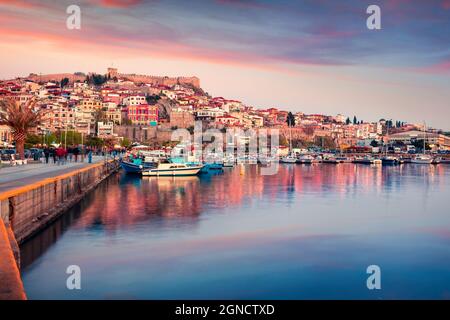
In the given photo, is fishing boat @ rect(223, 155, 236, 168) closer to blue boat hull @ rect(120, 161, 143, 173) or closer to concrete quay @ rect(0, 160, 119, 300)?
blue boat hull @ rect(120, 161, 143, 173)

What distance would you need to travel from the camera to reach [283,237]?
1434 cm

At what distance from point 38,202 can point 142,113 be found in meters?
87.6

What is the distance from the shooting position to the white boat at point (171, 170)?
3478 centimetres

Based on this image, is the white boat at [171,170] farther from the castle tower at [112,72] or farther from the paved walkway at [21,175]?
the castle tower at [112,72]

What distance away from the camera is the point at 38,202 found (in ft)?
42.0

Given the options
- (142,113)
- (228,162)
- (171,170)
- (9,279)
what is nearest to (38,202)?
(9,279)

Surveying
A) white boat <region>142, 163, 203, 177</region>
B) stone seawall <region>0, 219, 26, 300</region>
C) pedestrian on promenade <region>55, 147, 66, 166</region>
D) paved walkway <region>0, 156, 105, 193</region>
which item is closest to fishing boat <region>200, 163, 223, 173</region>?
white boat <region>142, 163, 203, 177</region>

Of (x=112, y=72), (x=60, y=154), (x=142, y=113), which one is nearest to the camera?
(x=60, y=154)

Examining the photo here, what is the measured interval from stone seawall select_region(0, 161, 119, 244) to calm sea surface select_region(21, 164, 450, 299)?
0.34 meters

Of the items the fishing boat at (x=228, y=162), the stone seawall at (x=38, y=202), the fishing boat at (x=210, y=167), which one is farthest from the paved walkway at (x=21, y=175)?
the fishing boat at (x=228, y=162)

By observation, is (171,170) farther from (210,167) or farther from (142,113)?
(142,113)
